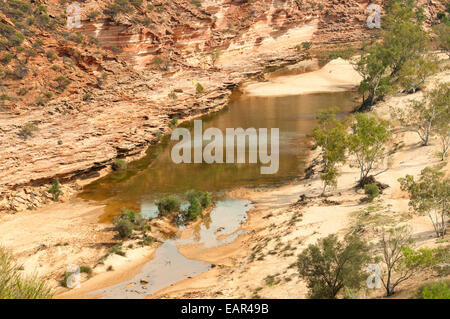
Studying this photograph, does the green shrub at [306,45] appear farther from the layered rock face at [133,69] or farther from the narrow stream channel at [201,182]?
the narrow stream channel at [201,182]

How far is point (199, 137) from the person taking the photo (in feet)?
178

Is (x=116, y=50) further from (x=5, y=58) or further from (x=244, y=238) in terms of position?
(x=244, y=238)

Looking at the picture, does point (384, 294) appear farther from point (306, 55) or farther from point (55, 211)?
point (306, 55)

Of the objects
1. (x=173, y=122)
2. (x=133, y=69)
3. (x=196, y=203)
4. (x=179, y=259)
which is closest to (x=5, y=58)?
(x=133, y=69)

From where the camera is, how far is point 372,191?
28.9 m

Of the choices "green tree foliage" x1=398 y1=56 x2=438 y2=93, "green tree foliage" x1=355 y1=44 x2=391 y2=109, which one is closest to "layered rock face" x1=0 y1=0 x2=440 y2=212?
"green tree foliage" x1=355 y1=44 x2=391 y2=109

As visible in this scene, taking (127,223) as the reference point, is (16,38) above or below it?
above

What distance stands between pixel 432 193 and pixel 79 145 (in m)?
34.2

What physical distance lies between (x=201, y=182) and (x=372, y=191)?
17.2 m

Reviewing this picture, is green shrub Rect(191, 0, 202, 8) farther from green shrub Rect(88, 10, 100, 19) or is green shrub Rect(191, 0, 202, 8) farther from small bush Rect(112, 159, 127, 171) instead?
small bush Rect(112, 159, 127, 171)

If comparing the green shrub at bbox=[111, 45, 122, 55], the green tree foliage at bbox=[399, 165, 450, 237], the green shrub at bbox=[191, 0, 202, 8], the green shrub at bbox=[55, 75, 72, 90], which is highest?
the green shrub at bbox=[191, 0, 202, 8]

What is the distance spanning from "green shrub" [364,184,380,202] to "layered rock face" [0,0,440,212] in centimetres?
2732

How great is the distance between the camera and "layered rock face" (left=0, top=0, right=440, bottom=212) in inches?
1623
